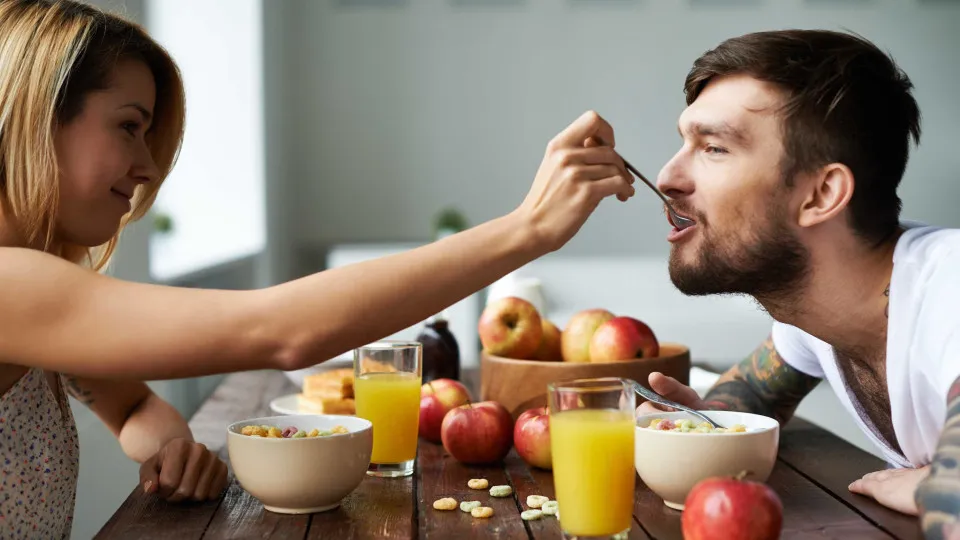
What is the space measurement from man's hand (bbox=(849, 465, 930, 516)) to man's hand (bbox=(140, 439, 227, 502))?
82 cm

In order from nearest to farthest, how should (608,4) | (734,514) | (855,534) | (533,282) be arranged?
1. (734,514)
2. (855,534)
3. (533,282)
4. (608,4)

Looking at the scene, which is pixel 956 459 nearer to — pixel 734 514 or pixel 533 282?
pixel 734 514

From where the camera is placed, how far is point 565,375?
156 cm

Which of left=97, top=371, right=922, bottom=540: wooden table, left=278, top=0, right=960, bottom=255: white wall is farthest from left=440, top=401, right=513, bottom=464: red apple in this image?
left=278, top=0, right=960, bottom=255: white wall

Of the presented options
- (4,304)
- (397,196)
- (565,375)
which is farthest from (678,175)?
(397,196)

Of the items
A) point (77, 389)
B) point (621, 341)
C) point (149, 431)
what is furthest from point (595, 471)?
point (77, 389)

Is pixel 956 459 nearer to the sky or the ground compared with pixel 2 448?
nearer to the sky

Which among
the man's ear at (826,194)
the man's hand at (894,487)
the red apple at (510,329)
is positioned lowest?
the man's hand at (894,487)

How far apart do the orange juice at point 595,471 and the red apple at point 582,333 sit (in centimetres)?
58

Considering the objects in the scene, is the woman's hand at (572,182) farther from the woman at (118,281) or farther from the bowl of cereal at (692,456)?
the bowl of cereal at (692,456)

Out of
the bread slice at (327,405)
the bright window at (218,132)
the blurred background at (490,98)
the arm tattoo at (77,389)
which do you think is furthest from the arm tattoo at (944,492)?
the blurred background at (490,98)

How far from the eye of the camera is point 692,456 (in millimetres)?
1145

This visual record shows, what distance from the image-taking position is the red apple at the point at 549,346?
169 centimetres

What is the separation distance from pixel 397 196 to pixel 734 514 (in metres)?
4.92
